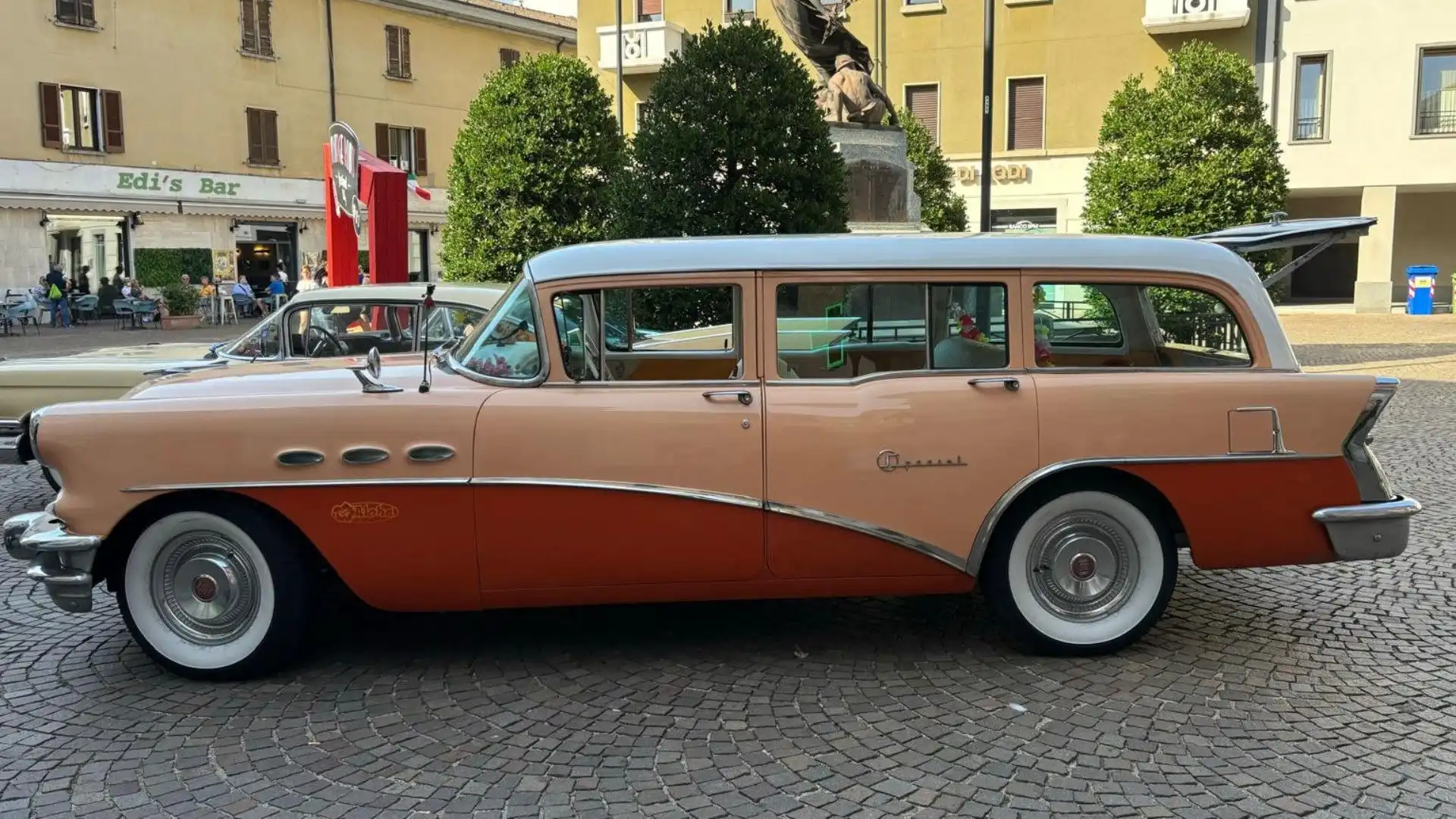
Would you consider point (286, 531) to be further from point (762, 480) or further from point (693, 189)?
point (693, 189)

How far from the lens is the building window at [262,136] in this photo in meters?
35.4

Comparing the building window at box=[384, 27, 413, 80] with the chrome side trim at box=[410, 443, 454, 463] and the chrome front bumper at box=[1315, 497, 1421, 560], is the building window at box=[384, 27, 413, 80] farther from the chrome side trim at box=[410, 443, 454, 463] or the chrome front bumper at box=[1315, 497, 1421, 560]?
the chrome front bumper at box=[1315, 497, 1421, 560]

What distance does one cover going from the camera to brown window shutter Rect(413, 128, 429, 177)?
40.3m

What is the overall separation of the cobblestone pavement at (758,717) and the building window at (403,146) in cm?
3601

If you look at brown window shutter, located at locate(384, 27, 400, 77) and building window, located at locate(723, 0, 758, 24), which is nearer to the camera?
building window, located at locate(723, 0, 758, 24)

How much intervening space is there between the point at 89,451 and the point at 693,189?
640 centimetres

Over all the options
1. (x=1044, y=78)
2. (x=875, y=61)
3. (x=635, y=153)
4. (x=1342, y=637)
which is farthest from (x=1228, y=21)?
(x=1342, y=637)

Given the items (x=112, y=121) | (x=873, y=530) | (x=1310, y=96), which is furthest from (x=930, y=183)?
(x=112, y=121)

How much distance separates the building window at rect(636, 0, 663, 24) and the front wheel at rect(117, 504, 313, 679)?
113ft

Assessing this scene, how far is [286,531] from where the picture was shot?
446cm

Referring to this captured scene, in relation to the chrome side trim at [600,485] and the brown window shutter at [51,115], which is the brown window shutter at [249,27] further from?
the chrome side trim at [600,485]

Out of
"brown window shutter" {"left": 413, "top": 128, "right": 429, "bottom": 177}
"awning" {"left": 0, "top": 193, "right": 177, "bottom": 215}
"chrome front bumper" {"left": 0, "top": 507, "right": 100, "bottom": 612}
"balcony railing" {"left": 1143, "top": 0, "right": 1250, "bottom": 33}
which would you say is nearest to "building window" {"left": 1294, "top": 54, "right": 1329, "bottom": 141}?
"balcony railing" {"left": 1143, "top": 0, "right": 1250, "bottom": 33}

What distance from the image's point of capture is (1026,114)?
32.9 m

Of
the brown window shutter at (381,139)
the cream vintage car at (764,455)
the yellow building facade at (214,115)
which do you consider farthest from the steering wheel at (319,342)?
the brown window shutter at (381,139)
